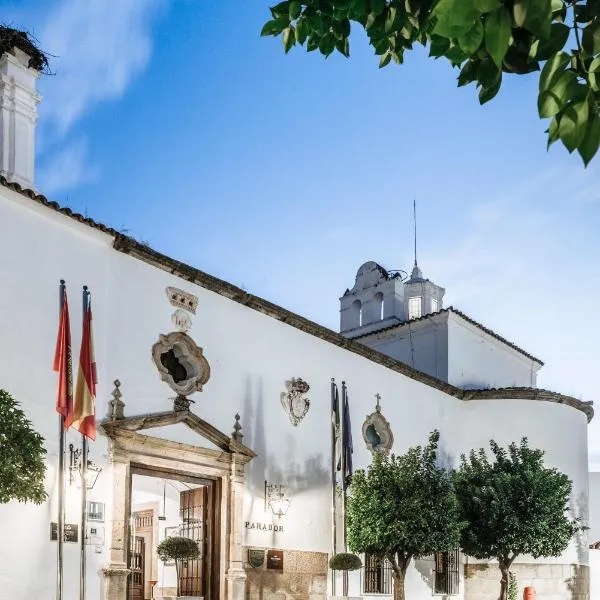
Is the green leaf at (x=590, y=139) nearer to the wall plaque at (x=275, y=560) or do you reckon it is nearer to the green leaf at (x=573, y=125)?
the green leaf at (x=573, y=125)

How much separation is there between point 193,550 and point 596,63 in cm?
1333

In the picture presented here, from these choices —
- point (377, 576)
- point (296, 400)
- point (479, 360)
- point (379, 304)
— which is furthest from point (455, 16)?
point (379, 304)

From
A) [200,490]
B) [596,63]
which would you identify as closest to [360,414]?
[200,490]

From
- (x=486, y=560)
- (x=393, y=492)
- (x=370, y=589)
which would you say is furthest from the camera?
(x=486, y=560)

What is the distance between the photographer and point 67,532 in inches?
479

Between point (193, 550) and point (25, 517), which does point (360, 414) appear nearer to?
point (193, 550)

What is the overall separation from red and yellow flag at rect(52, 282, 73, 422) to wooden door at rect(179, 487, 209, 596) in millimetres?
3918

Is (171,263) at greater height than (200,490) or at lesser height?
greater

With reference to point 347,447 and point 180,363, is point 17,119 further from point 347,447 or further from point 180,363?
point 347,447

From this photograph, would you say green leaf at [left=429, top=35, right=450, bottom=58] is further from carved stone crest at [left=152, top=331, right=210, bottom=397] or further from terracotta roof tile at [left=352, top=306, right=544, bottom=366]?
terracotta roof tile at [left=352, top=306, right=544, bottom=366]

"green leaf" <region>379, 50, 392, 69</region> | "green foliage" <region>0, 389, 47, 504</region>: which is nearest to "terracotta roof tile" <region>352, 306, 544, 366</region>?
"green foliage" <region>0, 389, 47, 504</region>

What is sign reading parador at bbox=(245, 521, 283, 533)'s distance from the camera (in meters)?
15.4

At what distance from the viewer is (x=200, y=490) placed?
15312mm

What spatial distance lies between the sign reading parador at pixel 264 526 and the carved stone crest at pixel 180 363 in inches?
95.6
